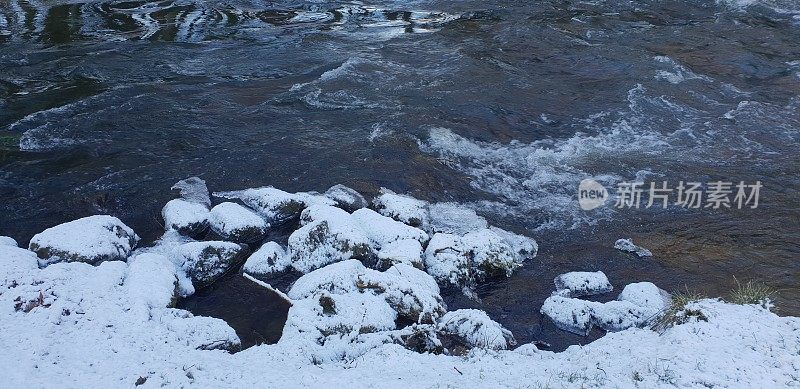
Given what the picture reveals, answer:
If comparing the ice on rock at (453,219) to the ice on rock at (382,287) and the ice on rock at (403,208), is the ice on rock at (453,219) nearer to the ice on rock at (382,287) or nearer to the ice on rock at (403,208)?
the ice on rock at (403,208)

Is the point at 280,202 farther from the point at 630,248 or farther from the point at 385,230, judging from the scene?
the point at 630,248

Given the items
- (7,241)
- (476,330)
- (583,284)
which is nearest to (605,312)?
(583,284)

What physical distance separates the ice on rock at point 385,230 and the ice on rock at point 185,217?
153 cm

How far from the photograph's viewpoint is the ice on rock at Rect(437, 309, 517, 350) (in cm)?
515

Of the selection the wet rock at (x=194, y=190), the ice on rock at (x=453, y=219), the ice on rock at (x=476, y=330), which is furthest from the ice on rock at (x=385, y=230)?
the wet rock at (x=194, y=190)

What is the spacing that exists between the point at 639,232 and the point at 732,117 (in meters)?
3.56

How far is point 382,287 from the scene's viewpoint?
5574 millimetres

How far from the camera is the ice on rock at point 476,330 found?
5152 mm

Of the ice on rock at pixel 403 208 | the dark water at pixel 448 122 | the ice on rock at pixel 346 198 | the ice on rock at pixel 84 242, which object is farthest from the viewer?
the ice on rock at pixel 346 198

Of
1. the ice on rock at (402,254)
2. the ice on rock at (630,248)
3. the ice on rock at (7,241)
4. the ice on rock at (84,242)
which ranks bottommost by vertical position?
the ice on rock at (630,248)

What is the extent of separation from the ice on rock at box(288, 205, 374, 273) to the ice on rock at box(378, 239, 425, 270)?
0.18 m

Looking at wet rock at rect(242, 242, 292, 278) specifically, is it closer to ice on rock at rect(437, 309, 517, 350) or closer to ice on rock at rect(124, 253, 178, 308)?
ice on rock at rect(124, 253, 178, 308)

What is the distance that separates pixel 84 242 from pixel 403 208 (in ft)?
9.97

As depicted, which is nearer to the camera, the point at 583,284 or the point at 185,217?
the point at 583,284
